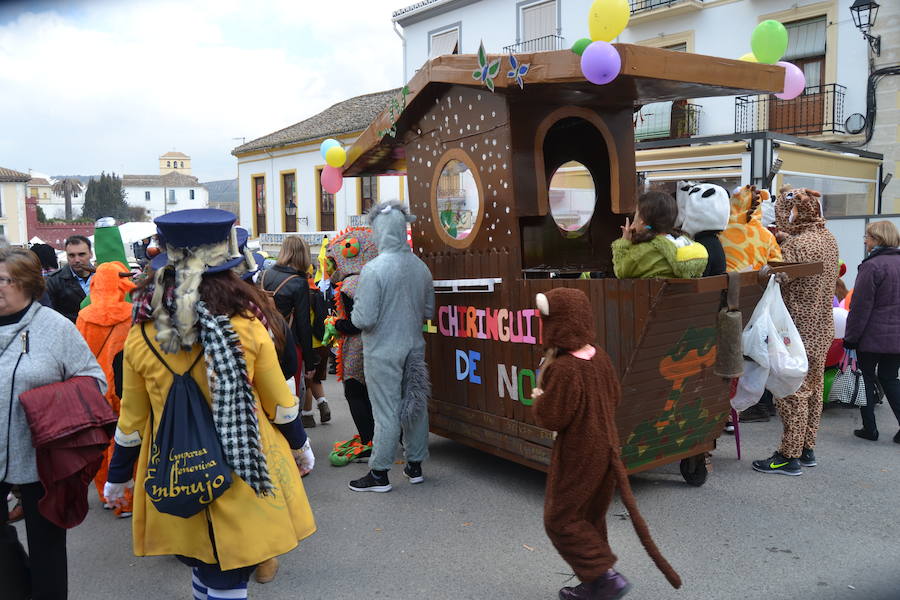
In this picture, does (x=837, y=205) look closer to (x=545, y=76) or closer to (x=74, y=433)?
(x=545, y=76)

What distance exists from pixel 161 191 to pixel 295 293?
112 meters

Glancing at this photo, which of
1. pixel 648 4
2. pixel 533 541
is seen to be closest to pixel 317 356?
pixel 533 541

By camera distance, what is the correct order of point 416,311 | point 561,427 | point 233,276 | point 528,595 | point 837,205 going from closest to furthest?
1. point 233,276
2. point 561,427
3. point 528,595
4. point 416,311
5. point 837,205

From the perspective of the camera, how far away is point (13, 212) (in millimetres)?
44906

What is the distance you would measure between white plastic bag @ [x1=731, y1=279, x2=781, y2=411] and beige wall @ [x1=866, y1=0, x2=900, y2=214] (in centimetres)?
1275

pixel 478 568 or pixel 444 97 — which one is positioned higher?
pixel 444 97

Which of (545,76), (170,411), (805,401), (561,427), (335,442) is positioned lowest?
(335,442)

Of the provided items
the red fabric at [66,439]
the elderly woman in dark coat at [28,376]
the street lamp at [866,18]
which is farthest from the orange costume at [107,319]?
the street lamp at [866,18]

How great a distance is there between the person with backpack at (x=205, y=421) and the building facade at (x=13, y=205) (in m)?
48.1

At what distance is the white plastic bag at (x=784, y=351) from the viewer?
4664mm

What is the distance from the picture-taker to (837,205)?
15586 mm

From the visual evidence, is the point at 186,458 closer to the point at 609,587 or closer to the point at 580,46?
the point at 609,587

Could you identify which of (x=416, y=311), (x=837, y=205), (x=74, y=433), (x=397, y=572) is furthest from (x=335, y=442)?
(x=837, y=205)

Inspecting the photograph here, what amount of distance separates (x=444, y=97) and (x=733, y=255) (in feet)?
7.46
